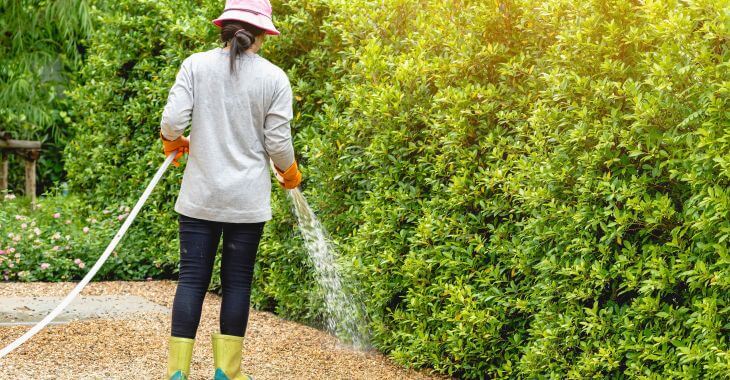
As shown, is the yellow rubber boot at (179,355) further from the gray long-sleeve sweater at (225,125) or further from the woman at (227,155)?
the gray long-sleeve sweater at (225,125)

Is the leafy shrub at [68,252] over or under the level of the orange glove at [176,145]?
under

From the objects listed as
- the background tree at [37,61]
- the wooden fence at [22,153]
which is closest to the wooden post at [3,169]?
the wooden fence at [22,153]

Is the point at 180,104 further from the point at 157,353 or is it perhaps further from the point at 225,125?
the point at 157,353

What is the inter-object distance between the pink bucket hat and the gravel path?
173 centimetres

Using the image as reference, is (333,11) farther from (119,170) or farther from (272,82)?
(119,170)

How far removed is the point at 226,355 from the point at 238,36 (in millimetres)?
1370

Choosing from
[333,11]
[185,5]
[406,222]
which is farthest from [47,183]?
[406,222]

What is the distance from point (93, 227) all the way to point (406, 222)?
4406 mm

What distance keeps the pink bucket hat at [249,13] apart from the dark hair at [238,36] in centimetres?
4

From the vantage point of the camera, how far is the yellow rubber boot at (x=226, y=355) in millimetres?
4035

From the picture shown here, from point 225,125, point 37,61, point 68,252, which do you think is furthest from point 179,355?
point 37,61

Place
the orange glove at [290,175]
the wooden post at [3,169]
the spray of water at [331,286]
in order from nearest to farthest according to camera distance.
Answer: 1. the orange glove at [290,175]
2. the spray of water at [331,286]
3. the wooden post at [3,169]

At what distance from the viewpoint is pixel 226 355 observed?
13.3 feet

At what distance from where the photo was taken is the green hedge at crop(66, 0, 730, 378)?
3252 millimetres
